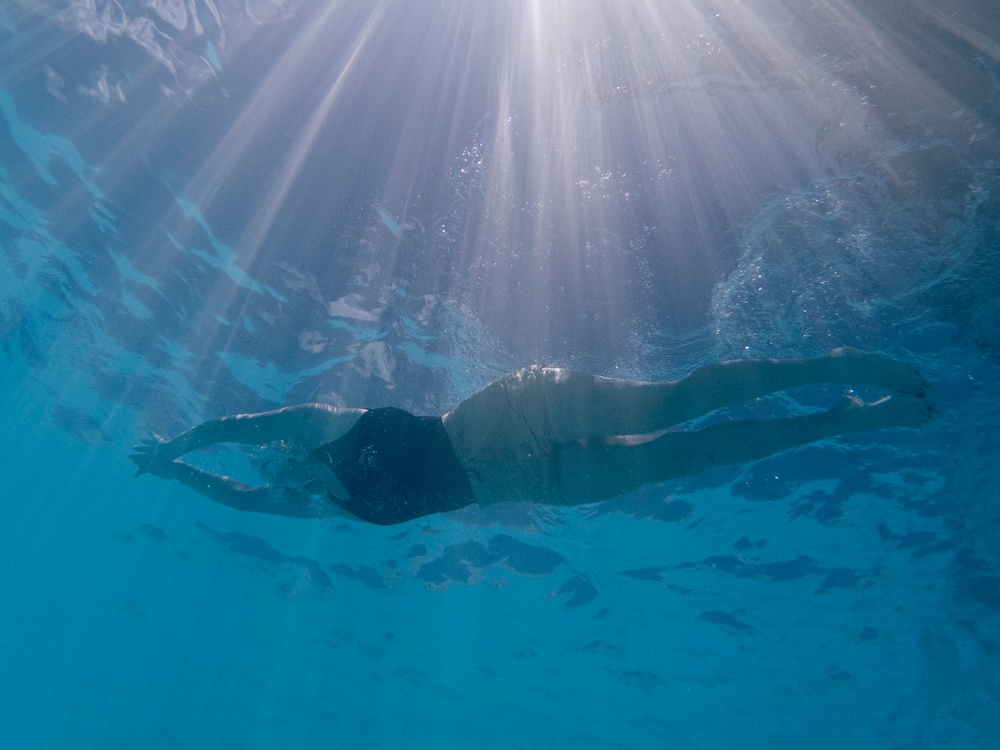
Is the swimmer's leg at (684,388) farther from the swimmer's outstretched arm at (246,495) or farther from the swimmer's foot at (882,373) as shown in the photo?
the swimmer's outstretched arm at (246,495)

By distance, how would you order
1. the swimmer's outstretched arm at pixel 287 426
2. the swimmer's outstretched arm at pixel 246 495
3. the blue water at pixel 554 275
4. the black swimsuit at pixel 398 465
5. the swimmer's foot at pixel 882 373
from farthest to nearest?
the blue water at pixel 554 275
the swimmer's outstretched arm at pixel 246 495
the swimmer's outstretched arm at pixel 287 426
the black swimsuit at pixel 398 465
the swimmer's foot at pixel 882 373

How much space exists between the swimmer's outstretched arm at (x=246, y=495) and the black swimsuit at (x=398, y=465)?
0.89m

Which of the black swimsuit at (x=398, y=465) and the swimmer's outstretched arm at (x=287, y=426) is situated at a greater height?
the swimmer's outstretched arm at (x=287, y=426)

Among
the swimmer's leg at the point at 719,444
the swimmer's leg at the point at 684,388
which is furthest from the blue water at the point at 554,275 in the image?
the swimmer's leg at the point at 684,388

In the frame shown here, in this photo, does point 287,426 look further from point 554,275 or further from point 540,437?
point 554,275

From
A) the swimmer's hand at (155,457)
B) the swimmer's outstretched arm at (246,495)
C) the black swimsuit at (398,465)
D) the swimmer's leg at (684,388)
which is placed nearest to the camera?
the swimmer's leg at (684,388)

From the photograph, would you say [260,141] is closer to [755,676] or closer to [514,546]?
[514,546]

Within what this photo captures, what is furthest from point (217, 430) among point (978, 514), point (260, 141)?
point (978, 514)

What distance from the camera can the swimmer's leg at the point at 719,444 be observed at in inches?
181

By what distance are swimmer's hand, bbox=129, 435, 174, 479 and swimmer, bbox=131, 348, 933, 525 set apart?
0.02m

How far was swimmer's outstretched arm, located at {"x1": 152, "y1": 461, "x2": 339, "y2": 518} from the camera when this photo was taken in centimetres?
663

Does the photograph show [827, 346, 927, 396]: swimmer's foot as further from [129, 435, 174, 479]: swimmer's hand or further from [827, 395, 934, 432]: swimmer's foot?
[129, 435, 174, 479]: swimmer's hand

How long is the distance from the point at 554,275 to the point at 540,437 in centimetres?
453

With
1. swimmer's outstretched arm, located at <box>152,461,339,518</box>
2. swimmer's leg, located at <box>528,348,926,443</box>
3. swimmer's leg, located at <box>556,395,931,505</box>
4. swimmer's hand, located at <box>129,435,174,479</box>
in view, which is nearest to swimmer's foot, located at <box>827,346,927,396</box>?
swimmer's leg, located at <box>528,348,926,443</box>
